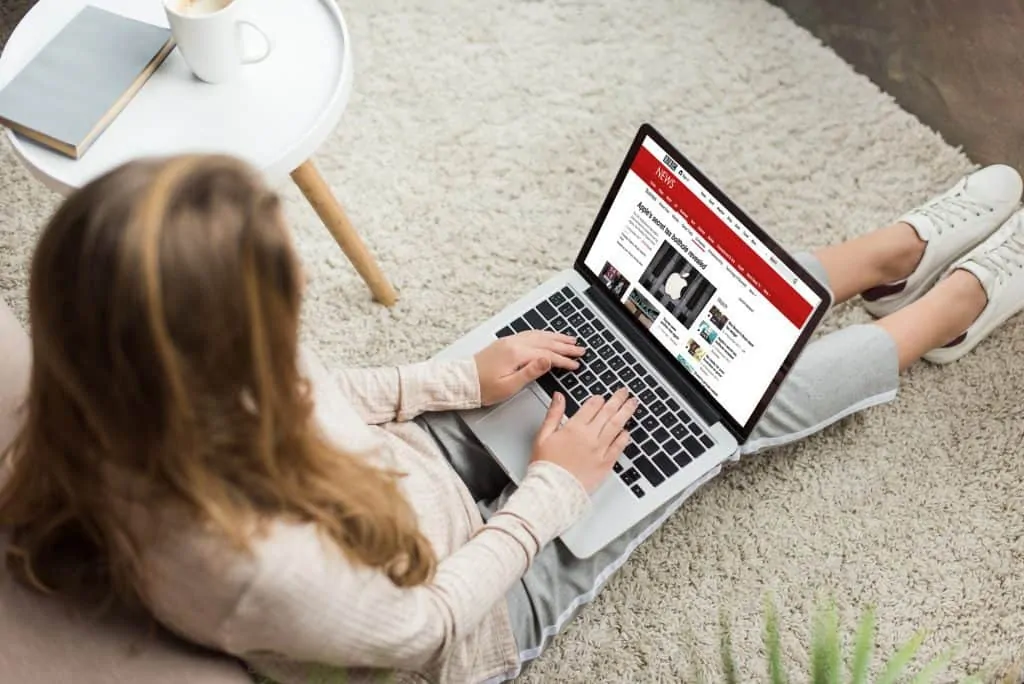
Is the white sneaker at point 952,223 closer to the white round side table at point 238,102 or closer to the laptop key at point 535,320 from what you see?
the laptop key at point 535,320

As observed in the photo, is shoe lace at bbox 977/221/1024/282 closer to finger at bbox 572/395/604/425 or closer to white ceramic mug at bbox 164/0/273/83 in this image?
finger at bbox 572/395/604/425

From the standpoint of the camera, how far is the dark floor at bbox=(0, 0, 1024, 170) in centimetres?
156

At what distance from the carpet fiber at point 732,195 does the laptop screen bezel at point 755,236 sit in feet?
0.94

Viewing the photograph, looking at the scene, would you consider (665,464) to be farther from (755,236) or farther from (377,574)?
(377,574)

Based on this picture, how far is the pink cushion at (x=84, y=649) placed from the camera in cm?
77

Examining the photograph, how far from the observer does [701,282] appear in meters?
1.12

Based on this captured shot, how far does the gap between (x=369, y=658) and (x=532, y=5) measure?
139 cm

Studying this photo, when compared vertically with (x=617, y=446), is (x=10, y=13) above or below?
below

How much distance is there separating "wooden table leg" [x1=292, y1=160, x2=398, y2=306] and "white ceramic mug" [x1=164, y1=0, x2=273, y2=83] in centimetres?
15

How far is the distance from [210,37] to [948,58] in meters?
1.16

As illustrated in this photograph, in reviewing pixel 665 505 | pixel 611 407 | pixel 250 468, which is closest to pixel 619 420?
pixel 611 407

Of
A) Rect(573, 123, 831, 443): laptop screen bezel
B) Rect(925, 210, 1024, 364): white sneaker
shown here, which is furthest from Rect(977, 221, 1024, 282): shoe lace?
Rect(573, 123, 831, 443): laptop screen bezel

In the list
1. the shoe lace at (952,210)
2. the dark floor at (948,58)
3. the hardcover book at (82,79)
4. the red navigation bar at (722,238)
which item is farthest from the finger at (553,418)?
the dark floor at (948,58)

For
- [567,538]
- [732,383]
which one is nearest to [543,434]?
[567,538]
